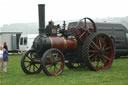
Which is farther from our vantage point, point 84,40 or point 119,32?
point 119,32

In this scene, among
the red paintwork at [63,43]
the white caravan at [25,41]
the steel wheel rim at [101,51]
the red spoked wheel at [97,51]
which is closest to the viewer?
→ the red paintwork at [63,43]

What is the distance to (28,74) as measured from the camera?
34.9 feet

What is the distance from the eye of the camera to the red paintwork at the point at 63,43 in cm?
1045

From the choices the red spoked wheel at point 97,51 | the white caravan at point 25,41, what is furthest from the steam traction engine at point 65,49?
the white caravan at point 25,41

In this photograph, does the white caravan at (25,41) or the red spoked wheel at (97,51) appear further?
the white caravan at (25,41)

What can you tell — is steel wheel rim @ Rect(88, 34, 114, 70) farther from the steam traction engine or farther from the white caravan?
the white caravan

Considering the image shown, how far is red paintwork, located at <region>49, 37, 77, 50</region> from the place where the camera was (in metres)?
10.4

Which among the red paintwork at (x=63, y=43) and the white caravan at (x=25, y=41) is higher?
the red paintwork at (x=63, y=43)

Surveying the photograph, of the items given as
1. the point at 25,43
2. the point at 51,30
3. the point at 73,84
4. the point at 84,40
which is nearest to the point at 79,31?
the point at 84,40

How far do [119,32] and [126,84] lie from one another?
1109 centimetres

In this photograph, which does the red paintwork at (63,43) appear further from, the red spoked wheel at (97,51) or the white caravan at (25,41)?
the white caravan at (25,41)

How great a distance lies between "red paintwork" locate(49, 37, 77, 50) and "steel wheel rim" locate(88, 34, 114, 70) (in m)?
0.69

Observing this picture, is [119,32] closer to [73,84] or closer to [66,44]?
[66,44]

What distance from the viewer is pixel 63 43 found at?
10758 mm
